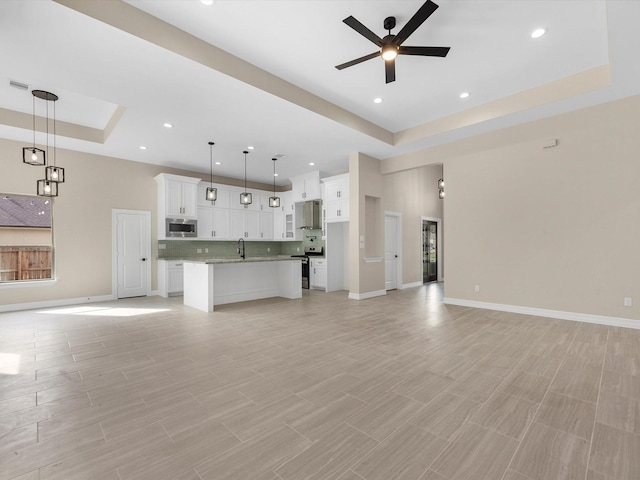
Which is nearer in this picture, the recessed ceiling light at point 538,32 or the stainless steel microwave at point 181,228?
the recessed ceiling light at point 538,32

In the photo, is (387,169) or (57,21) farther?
(387,169)

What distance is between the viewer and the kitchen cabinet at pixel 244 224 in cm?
849

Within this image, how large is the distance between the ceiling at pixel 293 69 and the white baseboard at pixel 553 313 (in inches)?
124

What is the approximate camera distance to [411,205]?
A: 27.7 ft

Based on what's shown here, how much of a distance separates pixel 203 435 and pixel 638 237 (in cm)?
580

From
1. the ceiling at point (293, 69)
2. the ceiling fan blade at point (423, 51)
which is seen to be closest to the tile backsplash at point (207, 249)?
the ceiling at point (293, 69)

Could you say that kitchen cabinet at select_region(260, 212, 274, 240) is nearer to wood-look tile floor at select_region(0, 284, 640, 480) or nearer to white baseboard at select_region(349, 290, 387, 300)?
white baseboard at select_region(349, 290, 387, 300)

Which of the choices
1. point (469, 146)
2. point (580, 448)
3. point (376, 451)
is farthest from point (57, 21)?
point (469, 146)

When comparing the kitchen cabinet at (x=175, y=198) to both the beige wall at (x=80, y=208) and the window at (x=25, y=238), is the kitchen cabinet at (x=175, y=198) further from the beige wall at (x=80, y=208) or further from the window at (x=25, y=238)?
the window at (x=25, y=238)

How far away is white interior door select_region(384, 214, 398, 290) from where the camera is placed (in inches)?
307

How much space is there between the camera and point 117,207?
22.0 ft

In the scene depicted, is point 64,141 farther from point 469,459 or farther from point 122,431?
point 469,459

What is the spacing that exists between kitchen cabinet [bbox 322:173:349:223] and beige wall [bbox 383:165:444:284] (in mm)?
1130

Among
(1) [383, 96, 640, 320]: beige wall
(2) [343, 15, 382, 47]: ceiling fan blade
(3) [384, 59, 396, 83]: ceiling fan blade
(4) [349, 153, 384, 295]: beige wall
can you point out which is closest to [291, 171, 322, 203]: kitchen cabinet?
(4) [349, 153, 384, 295]: beige wall
